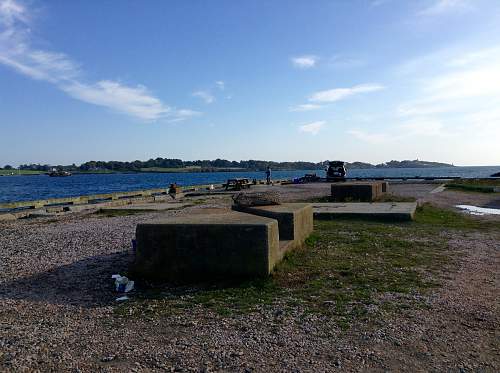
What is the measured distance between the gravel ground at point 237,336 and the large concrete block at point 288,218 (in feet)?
8.96

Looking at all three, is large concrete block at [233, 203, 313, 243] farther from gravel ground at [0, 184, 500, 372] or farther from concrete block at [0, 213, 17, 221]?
concrete block at [0, 213, 17, 221]

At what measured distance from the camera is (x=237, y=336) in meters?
4.64

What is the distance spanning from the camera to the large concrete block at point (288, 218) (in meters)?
8.50

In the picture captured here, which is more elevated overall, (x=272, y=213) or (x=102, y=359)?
(x=272, y=213)

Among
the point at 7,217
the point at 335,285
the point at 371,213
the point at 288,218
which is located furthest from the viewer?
the point at 7,217

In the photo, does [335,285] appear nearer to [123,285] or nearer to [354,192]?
[123,285]

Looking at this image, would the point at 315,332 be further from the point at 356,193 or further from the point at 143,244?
the point at 356,193

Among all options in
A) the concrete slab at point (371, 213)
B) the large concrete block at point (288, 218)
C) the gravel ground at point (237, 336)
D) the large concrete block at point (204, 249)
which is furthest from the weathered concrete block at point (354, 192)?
the large concrete block at point (204, 249)

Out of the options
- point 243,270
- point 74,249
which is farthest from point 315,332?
point 74,249

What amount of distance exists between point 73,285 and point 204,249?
1925mm

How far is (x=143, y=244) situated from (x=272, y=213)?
2605 mm

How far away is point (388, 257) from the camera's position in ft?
26.8

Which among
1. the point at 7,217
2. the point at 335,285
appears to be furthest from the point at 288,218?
the point at 7,217

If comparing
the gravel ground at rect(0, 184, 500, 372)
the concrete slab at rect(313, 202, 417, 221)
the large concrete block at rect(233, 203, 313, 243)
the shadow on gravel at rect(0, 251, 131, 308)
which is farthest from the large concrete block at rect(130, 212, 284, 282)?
the concrete slab at rect(313, 202, 417, 221)
